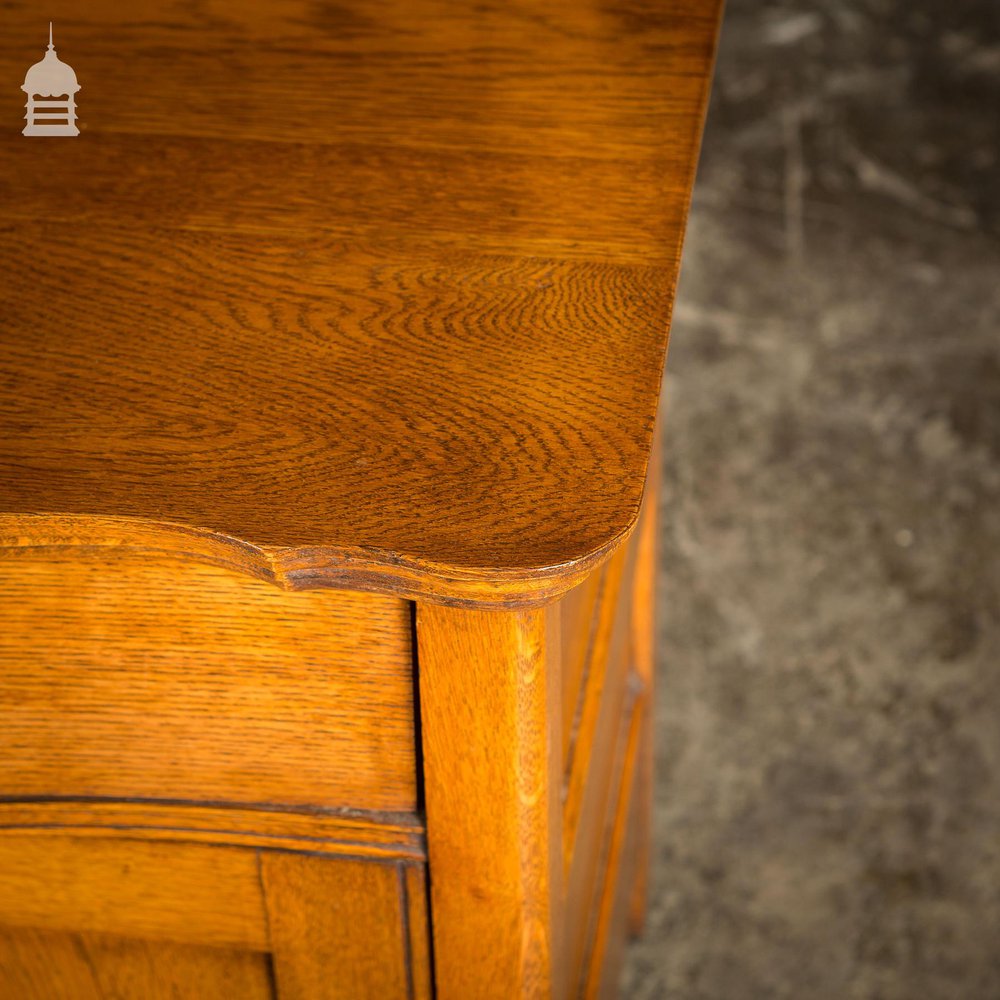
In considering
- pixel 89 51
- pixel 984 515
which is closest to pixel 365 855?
pixel 89 51

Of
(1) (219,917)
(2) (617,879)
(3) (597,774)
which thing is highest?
(1) (219,917)

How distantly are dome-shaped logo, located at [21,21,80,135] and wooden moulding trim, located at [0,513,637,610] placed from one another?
29 cm

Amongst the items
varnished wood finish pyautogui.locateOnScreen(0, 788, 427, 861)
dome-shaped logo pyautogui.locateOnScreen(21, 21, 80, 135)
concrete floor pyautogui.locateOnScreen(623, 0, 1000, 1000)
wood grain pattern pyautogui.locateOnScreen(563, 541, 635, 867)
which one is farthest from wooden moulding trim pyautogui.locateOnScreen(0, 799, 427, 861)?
concrete floor pyautogui.locateOnScreen(623, 0, 1000, 1000)

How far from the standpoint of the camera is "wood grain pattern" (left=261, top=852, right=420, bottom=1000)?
538 millimetres

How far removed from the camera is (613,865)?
94 centimetres

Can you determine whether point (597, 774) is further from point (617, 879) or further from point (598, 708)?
point (617, 879)

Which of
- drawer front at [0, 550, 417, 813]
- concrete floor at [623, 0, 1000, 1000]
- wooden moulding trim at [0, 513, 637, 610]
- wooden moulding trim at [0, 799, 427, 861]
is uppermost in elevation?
wooden moulding trim at [0, 513, 637, 610]

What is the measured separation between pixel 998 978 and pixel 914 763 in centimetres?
24

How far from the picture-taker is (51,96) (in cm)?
66

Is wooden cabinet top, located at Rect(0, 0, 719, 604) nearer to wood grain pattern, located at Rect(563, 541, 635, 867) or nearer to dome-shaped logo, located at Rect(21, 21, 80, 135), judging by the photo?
dome-shaped logo, located at Rect(21, 21, 80, 135)

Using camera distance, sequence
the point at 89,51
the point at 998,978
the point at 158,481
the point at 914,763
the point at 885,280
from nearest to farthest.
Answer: the point at 158,481 → the point at 89,51 → the point at 998,978 → the point at 914,763 → the point at 885,280

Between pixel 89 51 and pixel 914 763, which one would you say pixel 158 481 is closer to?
pixel 89 51

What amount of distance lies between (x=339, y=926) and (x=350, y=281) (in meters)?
0.26

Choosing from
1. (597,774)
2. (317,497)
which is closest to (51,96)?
(317,497)
